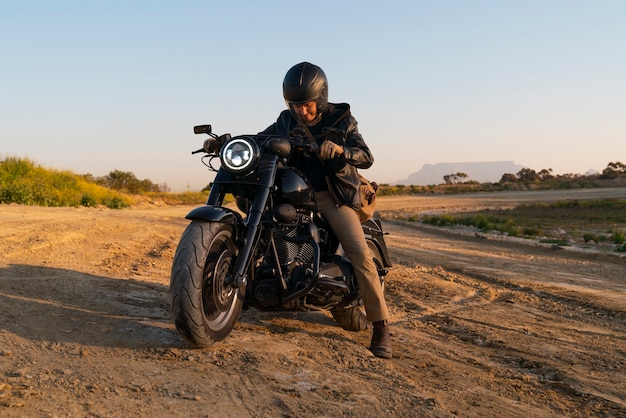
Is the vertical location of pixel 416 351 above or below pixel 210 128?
below

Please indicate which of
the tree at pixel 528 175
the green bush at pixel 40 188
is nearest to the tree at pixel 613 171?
the tree at pixel 528 175

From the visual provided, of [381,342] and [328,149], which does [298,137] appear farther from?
[381,342]

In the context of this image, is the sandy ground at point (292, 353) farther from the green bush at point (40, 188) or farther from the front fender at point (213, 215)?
the green bush at point (40, 188)

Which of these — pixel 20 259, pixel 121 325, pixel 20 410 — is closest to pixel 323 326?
pixel 121 325

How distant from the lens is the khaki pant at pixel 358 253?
4922mm

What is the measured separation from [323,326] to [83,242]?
16.1ft

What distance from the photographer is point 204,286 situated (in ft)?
13.8

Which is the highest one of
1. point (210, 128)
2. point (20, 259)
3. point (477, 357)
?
point (210, 128)

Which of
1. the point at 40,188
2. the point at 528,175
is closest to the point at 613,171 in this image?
the point at 528,175

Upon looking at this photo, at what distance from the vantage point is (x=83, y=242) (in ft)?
29.0

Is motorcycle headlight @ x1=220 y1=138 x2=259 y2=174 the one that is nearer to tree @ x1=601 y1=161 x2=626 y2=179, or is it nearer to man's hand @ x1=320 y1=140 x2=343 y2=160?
man's hand @ x1=320 y1=140 x2=343 y2=160

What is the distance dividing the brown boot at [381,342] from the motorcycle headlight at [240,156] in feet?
5.73

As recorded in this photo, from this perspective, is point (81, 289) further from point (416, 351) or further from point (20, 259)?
point (416, 351)

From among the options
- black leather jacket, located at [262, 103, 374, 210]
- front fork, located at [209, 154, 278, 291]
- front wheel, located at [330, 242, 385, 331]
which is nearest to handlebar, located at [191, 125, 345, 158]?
black leather jacket, located at [262, 103, 374, 210]
